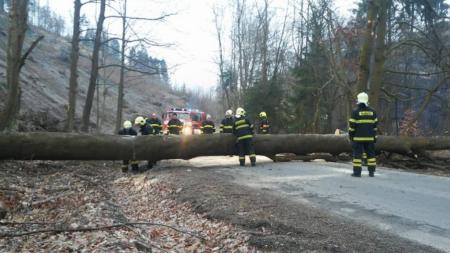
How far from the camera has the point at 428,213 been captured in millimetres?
6668

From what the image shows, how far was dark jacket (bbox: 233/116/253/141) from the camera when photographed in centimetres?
1345

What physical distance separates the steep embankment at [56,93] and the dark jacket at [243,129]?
8.75 m

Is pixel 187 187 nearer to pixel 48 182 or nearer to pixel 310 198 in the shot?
pixel 310 198

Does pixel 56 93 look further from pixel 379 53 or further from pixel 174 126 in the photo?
pixel 379 53

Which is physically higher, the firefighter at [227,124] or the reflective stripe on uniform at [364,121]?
the firefighter at [227,124]

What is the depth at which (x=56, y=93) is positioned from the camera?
153 feet

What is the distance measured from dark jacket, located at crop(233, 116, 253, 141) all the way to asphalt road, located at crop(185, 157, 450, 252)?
119 centimetres

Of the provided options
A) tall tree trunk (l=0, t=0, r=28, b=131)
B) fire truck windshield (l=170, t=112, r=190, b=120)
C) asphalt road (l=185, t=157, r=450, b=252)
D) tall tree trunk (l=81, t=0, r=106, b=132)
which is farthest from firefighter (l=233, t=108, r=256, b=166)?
fire truck windshield (l=170, t=112, r=190, b=120)

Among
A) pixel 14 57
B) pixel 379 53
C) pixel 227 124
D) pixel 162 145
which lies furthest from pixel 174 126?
pixel 379 53

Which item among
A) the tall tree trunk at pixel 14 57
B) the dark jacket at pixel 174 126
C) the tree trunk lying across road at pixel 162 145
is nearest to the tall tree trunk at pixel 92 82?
the dark jacket at pixel 174 126

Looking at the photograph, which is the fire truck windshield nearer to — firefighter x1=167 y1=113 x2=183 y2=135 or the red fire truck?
the red fire truck

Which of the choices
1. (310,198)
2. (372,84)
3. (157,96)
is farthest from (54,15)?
(310,198)

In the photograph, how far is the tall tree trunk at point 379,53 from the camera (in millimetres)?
16938

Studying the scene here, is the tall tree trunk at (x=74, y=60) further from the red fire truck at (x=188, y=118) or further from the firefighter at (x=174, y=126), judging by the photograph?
the red fire truck at (x=188, y=118)
